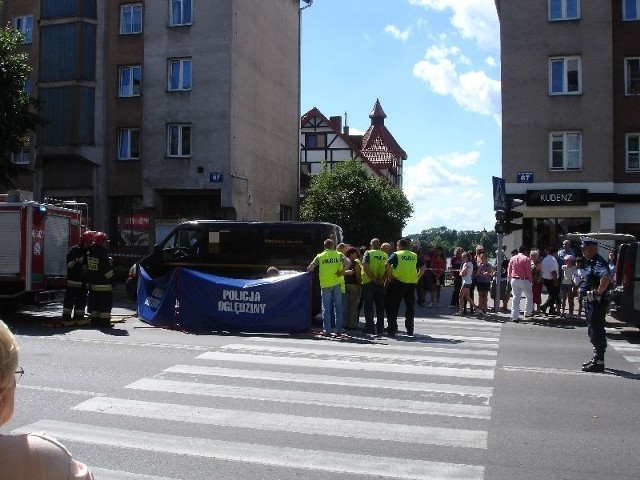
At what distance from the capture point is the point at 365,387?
8.30 metres

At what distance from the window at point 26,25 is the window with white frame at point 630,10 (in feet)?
82.9

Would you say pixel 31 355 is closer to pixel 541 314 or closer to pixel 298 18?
pixel 541 314

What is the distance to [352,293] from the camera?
1412cm

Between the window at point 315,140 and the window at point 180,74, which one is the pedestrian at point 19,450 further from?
the window at point 315,140

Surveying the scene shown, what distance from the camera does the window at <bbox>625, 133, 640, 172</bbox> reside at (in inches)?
1070

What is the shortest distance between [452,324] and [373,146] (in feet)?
199

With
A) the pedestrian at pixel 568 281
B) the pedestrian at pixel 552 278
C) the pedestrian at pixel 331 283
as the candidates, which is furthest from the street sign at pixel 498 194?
the pedestrian at pixel 331 283

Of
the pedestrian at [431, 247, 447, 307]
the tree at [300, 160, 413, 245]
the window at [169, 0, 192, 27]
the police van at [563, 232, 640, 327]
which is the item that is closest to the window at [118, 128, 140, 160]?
the window at [169, 0, 192, 27]

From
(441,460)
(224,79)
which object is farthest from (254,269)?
(224,79)

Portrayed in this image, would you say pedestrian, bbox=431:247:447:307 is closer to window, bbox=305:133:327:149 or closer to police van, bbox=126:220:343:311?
police van, bbox=126:220:343:311

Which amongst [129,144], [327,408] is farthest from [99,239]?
[129,144]

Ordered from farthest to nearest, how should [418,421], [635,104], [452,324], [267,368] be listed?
[635,104] → [452,324] → [267,368] → [418,421]

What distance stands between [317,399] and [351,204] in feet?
91.9

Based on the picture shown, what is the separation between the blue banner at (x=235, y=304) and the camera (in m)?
13.1
